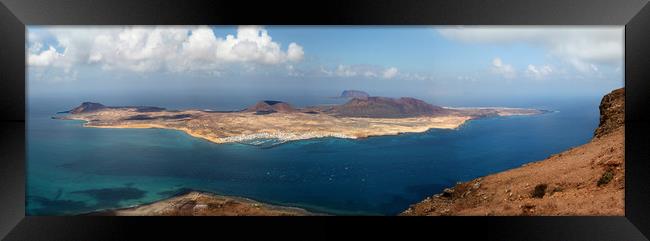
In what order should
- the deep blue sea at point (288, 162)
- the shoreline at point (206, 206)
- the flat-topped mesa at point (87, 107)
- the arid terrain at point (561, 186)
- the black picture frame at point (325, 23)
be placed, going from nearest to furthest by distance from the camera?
1. the black picture frame at point (325, 23)
2. the arid terrain at point (561, 186)
3. the shoreline at point (206, 206)
4. the deep blue sea at point (288, 162)
5. the flat-topped mesa at point (87, 107)

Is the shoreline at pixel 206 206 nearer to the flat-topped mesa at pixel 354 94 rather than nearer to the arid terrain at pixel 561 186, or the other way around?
the flat-topped mesa at pixel 354 94

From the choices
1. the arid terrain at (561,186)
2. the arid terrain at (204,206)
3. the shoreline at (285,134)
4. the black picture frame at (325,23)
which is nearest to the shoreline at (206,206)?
the arid terrain at (204,206)

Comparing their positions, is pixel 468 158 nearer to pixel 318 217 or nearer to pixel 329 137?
pixel 329 137

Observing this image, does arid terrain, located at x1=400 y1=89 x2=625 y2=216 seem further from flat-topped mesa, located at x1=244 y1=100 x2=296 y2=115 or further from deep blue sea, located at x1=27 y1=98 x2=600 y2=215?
flat-topped mesa, located at x1=244 y1=100 x2=296 y2=115

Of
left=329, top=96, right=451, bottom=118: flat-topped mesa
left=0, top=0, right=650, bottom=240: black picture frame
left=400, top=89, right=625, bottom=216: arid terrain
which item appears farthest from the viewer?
left=329, top=96, right=451, bottom=118: flat-topped mesa

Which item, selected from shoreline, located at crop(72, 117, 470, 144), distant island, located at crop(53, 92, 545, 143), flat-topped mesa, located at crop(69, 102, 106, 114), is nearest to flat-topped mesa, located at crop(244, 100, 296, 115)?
distant island, located at crop(53, 92, 545, 143)

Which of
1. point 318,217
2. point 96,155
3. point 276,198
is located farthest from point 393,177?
point 96,155

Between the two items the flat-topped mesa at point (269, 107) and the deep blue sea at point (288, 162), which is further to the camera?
the flat-topped mesa at point (269, 107)

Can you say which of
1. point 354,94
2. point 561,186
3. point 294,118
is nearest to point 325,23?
point 354,94

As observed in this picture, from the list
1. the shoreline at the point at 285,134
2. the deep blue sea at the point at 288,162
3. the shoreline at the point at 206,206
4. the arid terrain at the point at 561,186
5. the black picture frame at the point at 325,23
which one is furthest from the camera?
the shoreline at the point at 285,134
